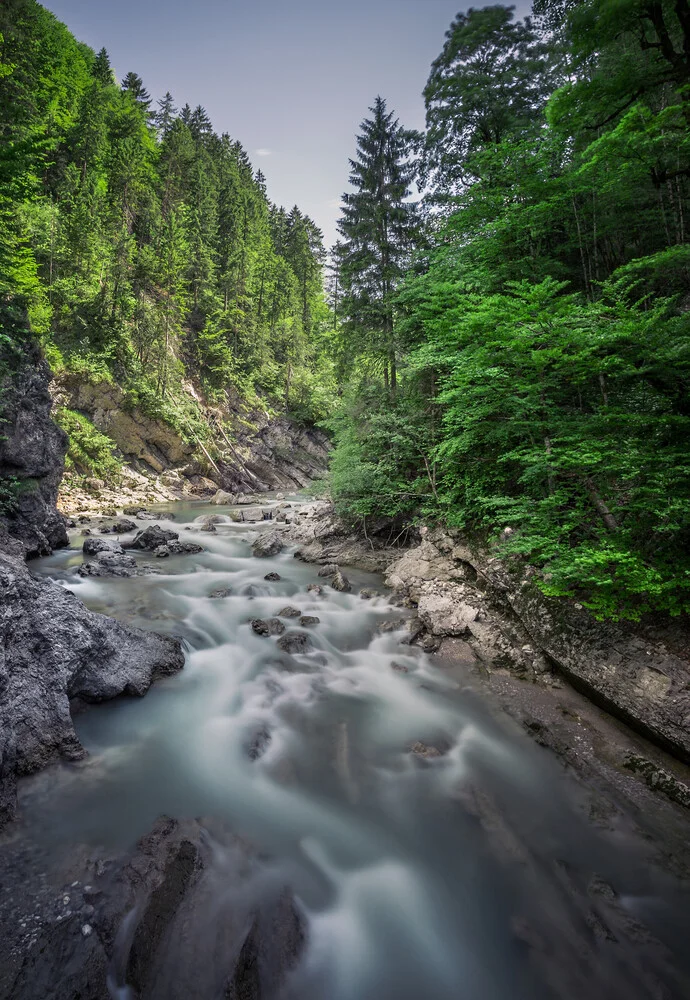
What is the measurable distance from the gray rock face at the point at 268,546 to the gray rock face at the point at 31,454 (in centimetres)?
512

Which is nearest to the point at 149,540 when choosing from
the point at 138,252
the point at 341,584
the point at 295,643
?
the point at 341,584

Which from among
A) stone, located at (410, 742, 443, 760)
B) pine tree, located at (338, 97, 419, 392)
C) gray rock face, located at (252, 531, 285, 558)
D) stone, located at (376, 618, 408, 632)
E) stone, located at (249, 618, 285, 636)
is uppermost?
pine tree, located at (338, 97, 419, 392)

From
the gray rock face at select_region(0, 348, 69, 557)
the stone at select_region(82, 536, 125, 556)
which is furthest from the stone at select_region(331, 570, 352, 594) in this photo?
the gray rock face at select_region(0, 348, 69, 557)

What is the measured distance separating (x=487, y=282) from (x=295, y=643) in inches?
280

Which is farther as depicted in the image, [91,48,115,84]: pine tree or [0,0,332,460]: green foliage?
[91,48,115,84]: pine tree

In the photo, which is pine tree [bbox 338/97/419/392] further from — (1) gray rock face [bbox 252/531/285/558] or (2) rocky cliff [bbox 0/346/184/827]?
(2) rocky cliff [bbox 0/346/184/827]

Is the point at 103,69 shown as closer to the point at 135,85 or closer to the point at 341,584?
the point at 135,85

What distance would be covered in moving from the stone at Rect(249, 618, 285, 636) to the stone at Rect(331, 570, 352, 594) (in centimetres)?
198

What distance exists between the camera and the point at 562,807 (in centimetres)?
351

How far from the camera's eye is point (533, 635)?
5.36m

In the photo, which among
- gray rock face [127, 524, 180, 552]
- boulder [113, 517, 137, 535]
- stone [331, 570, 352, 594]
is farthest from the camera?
boulder [113, 517, 137, 535]

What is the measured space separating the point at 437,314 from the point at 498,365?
12.7 ft

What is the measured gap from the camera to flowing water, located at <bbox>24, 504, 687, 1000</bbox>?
2506 mm

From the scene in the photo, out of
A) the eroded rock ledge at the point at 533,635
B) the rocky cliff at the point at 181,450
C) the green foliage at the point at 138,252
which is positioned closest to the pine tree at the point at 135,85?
the green foliage at the point at 138,252
